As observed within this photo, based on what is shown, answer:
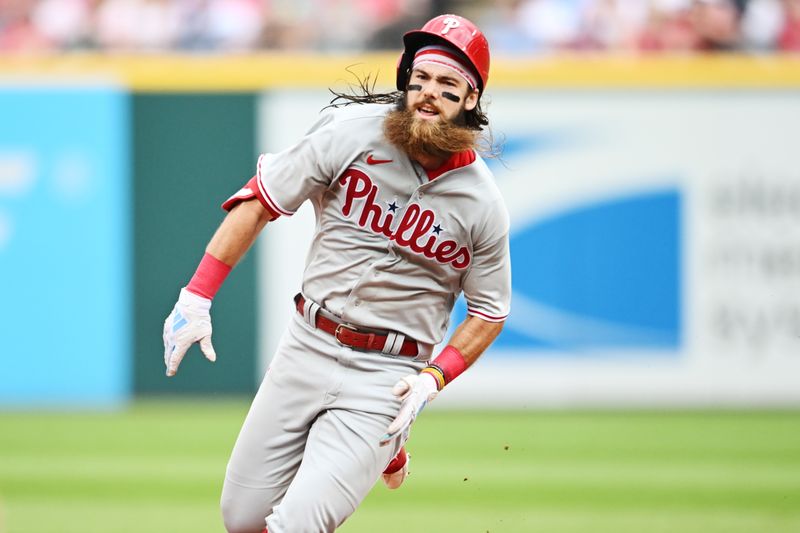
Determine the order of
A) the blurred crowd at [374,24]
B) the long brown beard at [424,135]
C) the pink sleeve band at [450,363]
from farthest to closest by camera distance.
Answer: the blurred crowd at [374,24]
the pink sleeve band at [450,363]
the long brown beard at [424,135]

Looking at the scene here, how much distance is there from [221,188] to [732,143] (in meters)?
4.43

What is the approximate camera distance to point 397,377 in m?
5.30

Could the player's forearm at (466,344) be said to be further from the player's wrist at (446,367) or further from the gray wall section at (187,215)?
the gray wall section at (187,215)

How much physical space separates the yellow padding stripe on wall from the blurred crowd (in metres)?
0.51

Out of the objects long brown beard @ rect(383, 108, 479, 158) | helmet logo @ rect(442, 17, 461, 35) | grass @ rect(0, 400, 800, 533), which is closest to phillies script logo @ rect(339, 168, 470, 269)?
long brown beard @ rect(383, 108, 479, 158)

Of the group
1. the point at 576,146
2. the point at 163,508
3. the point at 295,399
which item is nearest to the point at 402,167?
the point at 295,399

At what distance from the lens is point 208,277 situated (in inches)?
200

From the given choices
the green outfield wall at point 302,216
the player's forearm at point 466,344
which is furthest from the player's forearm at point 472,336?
the green outfield wall at point 302,216

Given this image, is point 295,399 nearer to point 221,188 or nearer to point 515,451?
point 515,451

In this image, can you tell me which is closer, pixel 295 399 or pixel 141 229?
pixel 295 399

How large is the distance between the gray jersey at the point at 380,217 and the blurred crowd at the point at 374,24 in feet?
24.1

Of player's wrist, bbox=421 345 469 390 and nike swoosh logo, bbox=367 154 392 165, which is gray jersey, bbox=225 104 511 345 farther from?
player's wrist, bbox=421 345 469 390

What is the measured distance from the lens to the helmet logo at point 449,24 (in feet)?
16.8

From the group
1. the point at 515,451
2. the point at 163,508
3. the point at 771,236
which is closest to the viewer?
the point at 163,508
